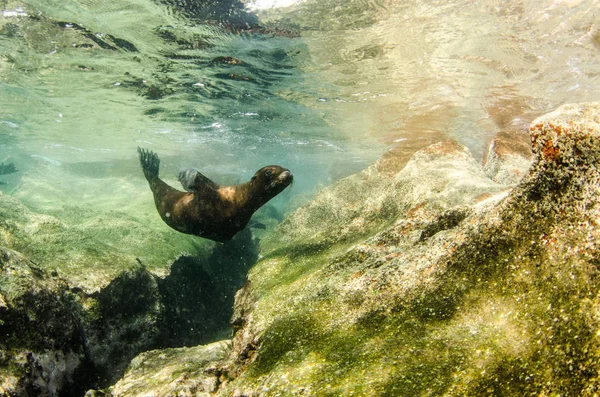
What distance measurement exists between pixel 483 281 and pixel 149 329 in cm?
491

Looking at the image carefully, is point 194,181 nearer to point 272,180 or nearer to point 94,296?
point 272,180

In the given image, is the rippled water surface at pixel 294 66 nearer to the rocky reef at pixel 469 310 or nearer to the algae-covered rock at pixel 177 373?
the rocky reef at pixel 469 310

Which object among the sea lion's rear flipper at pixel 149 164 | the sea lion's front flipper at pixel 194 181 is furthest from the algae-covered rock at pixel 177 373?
the sea lion's rear flipper at pixel 149 164

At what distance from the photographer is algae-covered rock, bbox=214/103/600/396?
1.48 m

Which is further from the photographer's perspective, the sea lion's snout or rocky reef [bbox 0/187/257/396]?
the sea lion's snout

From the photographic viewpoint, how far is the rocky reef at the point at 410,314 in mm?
1537

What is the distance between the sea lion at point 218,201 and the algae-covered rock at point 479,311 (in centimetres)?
279

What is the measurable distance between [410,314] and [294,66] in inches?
412

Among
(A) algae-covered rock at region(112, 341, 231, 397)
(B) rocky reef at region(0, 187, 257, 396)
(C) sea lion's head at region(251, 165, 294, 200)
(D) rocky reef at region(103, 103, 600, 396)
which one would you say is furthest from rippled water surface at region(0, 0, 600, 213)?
(A) algae-covered rock at region(112, 341, 231, 397)

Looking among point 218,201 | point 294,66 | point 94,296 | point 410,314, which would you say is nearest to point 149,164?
point 218,201

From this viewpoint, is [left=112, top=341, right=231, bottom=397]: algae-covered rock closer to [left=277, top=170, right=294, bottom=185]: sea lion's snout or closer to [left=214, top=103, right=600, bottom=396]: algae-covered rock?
[left=214, top=103, right=600, bottom=396]: algae-covered rock

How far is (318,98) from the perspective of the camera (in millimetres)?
14586

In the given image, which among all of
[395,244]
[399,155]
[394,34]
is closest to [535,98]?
[399,155]

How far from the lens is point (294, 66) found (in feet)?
36.1
